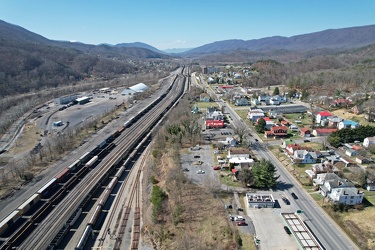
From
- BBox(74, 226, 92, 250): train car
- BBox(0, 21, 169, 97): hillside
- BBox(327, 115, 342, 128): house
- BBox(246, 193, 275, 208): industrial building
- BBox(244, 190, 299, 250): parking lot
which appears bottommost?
BBox(74, 226, 92, 250): train car

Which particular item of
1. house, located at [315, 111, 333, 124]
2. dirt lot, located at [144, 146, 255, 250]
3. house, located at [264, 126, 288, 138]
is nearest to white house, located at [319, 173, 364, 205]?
dirt lot, located at [144, 146, 255, 250]

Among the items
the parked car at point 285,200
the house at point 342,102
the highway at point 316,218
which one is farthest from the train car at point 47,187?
the house at point 342,102

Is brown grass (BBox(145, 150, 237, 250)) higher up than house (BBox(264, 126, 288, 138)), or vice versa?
house (BBox(264, 126, 288, 138))

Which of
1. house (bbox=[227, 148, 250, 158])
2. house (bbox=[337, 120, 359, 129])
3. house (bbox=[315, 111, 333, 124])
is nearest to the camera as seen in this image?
house (bbox=[227, 148, 250, 158])

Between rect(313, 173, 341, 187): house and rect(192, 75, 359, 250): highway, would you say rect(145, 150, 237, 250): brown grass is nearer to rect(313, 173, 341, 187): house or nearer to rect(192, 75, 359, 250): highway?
rect(192, 75, 359, 250): highway

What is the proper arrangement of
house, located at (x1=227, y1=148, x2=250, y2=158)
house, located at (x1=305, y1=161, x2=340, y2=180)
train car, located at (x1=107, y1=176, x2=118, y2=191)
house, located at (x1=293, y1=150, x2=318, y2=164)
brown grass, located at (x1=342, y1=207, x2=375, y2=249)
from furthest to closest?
house, located at (x1=227, y1=148, x2=250, y2=158), house, located at (x1=293, y1=150, x2=318, y2=164), train car, located at (x1=107, y1=176, x2=118, y2=191), house, located at (x1=305, y1=161, x2=340, y2=180), brown grass, located at (x1=342, y1=207, x2=375, y2=249)

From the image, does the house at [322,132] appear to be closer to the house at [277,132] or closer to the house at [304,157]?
the house at [277,132]

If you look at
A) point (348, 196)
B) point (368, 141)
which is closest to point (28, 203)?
point (348, 196)

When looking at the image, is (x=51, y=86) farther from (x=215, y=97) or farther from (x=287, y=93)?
(x=287, y=93)
